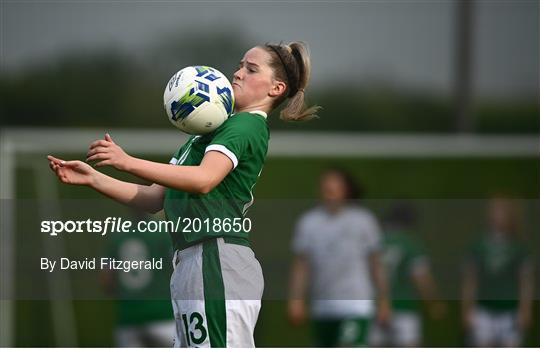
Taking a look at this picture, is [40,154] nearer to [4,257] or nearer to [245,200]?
[4,257]

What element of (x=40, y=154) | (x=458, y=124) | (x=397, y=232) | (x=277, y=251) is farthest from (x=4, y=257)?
(x=458, y=124)

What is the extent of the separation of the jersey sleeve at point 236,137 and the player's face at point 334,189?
3.81 meters

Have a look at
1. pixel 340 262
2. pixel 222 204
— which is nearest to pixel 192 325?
pixel 222 204

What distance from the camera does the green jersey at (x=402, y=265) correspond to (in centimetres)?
880

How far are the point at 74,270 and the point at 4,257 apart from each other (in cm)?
62

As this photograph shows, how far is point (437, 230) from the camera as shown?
30.7ft

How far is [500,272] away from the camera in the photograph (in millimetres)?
8891

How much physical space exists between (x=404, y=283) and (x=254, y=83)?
5377 millimetres

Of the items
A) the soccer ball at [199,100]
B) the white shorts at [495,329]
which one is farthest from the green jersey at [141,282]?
the soccer ball at [199,100]

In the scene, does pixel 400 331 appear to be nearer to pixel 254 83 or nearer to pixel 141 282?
pixel 141 282

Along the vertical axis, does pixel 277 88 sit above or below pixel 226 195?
above

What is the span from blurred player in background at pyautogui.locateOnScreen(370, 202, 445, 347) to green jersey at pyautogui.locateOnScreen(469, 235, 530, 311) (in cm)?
43

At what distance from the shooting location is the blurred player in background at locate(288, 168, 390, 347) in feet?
24.8

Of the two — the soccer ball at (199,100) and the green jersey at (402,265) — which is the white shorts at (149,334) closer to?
the green jersey at (402,265)
